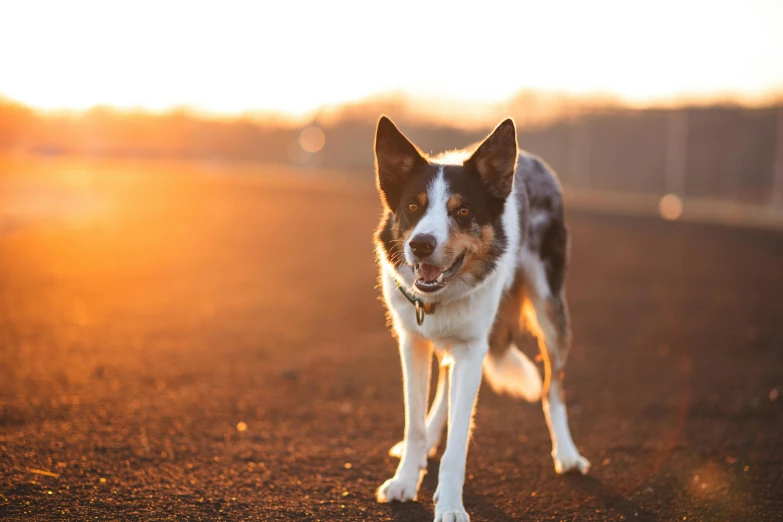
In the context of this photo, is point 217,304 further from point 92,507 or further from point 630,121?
point 630,121

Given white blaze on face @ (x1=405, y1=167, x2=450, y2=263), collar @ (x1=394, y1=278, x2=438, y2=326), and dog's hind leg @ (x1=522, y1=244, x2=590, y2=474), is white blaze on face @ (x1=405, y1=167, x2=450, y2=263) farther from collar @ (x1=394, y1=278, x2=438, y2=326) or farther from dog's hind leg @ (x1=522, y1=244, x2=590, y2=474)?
dog's hind leg @ (x1=522, y1=244, x2=590, y2=474)

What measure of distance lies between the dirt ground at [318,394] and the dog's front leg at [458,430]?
0.86 ft

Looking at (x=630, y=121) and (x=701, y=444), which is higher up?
(x=630, y=121)

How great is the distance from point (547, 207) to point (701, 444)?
208cm

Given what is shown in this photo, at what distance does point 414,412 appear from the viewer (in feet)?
14.8

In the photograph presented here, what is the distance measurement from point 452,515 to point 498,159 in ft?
6.72

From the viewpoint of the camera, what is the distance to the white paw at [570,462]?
4.93 meters

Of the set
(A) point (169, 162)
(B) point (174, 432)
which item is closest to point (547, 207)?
(B) point (174, 432)

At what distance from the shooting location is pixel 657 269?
13.7 metres

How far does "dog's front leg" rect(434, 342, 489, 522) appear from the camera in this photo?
13.2 feet

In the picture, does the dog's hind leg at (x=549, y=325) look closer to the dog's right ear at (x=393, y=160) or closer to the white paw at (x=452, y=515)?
the dog's right ear at (x=393, y=160)

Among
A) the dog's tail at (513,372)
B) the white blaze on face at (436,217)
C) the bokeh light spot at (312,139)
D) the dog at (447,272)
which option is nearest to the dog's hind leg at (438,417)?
the dog at (447,272)

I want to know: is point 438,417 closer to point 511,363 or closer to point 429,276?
point 511,363

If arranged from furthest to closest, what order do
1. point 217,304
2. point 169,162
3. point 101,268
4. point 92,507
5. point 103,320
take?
point 169,162 → point 101,268 → point 217,304 → point 103,320 → point 92,507
